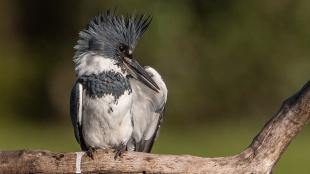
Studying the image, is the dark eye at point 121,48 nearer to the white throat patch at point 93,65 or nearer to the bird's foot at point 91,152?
the white throat patch at point 93,65

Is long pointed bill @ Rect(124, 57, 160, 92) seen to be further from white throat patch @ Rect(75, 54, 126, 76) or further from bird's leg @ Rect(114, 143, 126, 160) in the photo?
bird's leg @ Rect(114, 143, 126, 160)

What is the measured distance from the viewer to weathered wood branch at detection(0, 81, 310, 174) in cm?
598

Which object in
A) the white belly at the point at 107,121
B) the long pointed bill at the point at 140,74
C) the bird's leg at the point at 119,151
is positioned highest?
the long pointed bill at the point at 140,74

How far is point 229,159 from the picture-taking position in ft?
19.7

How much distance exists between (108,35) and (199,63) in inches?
317

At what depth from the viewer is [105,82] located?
6711 mm

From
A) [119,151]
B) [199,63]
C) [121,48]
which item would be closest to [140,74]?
[121,48]

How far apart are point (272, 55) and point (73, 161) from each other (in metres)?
8.91

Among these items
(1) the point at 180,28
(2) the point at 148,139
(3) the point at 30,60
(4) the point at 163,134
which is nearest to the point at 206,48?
(1) the point at 180,28

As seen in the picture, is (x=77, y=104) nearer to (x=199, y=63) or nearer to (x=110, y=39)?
(x=110, y=39)

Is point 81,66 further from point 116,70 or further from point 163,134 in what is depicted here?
point 163,134

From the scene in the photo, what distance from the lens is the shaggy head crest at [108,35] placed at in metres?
6.86

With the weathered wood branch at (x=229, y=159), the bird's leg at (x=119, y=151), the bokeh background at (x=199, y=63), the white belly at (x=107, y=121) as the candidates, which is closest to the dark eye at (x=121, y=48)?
the white belly at (x=107, y=121)

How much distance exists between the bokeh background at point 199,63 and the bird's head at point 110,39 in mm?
6955
